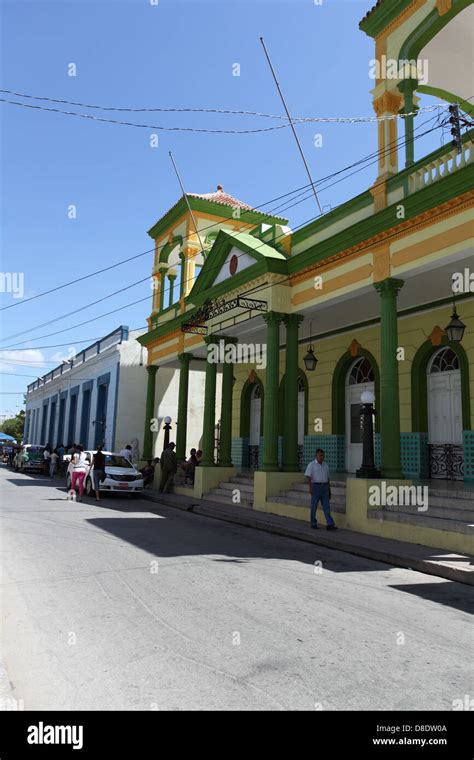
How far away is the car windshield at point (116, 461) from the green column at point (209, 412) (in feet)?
10.1

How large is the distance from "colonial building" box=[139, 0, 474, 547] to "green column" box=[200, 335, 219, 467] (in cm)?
5

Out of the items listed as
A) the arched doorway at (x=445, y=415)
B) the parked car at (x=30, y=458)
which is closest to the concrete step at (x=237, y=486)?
the arched doorway at (x=445, y=415)

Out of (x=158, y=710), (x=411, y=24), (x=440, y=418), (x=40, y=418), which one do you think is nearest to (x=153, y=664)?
(x=158, y=710)

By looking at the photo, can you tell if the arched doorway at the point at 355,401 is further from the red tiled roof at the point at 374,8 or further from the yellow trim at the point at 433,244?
the red tiled roof at the point at 374,8

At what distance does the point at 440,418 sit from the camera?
13.5 metres

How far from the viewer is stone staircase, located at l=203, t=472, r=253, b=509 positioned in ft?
48.2

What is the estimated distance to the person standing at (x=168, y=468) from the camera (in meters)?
18.5

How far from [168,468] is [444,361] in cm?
953

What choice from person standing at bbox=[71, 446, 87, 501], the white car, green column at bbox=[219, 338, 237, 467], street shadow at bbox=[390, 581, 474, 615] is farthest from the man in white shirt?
person standing at bbox=[71, 446, 87, 501]

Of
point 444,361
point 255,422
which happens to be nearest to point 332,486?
point 444,361

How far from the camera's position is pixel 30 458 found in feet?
98.7

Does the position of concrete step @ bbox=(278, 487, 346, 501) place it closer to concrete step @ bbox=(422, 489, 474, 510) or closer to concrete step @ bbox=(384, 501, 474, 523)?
concrete step @ bbox=(384, 501, 474, 523)
